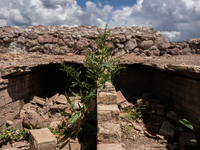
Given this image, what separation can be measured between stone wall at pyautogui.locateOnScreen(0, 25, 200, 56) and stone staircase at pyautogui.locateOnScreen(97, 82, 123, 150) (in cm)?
376

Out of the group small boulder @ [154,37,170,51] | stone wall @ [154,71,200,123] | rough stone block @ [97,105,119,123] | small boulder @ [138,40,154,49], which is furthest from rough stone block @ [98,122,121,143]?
small boulder @ [154,37,170,51]

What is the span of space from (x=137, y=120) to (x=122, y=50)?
3041 mm

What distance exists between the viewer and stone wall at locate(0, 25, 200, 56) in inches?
253

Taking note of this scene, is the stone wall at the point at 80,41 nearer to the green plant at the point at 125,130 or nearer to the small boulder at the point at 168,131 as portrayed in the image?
the green plant at the point at 125,130

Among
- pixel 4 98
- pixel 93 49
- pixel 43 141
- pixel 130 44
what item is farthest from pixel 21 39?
pixel 43 141

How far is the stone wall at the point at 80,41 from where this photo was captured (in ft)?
21.1

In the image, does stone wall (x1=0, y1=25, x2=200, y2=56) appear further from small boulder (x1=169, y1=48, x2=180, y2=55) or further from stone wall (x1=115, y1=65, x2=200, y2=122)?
stone wall (x1=115, y1=65, x2=200, y2=122)

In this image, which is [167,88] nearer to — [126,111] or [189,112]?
[189,112]

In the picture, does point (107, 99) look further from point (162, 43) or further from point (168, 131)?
point (162, 43)

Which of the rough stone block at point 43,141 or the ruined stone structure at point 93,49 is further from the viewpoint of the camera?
the ruined stone structure at point 93,49

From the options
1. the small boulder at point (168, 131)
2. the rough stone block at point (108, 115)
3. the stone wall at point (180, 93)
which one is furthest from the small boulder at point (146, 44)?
the rough stone block at point (108, 115)

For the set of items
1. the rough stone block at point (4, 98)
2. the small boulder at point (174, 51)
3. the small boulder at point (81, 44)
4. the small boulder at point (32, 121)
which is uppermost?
the small boulder at point (81, 44)

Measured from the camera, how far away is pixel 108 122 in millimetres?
2633

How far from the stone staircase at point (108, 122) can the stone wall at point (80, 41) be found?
12.3ft
